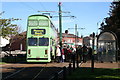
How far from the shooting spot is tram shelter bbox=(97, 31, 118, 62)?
96.1ft

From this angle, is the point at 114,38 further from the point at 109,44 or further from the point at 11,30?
the point at 11,30

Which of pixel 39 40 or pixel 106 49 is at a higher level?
pixel 39 40

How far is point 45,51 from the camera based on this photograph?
1064 inches

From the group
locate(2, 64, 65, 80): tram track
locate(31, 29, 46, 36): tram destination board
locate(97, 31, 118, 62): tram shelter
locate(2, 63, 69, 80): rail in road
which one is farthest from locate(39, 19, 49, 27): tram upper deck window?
locate(2, 64, 65, 80): tram track

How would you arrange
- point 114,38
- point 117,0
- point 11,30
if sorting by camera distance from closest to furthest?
point 117,0
point 114,38
point 11,30

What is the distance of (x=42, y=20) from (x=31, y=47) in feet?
9.21

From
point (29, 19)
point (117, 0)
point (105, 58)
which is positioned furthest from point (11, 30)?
point (117, 0)

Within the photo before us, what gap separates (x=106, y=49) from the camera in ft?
98.7

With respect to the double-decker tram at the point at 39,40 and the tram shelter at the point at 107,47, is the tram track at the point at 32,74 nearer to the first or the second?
the double-decker tram at the point at 39,40

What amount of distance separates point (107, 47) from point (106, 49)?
23 cm

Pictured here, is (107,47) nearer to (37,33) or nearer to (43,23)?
(43,23)

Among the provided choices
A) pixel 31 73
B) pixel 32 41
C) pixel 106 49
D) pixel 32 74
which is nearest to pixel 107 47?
pixel 106 49

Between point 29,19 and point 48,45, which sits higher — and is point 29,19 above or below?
above

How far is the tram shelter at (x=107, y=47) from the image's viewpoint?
29297 millimetres
